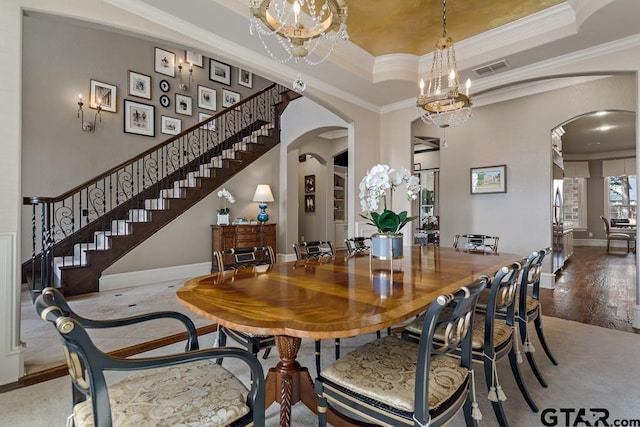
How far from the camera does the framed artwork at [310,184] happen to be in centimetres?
897

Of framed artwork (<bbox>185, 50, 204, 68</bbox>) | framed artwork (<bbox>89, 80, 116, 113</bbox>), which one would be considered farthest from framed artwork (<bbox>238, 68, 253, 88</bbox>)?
framed artwork (<bbox>89, 80, 116, 113</bbox>)

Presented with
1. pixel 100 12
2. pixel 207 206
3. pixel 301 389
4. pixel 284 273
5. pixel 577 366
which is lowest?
pixel 577 366

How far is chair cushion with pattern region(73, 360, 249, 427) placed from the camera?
0.96 meters

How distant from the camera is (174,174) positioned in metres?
6.03

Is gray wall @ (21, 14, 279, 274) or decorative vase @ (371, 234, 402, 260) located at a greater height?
gray wall @ (21, 14, 279, 274)

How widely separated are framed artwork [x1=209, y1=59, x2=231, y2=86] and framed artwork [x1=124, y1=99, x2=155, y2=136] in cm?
159

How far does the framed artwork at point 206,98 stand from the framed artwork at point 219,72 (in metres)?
0.30

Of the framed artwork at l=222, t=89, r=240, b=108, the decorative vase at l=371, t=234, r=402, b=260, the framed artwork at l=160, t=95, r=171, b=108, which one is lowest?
the decorative vase at l=371, t=234, r=402, b=260

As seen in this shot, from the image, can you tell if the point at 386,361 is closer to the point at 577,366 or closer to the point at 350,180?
the point at 577,366

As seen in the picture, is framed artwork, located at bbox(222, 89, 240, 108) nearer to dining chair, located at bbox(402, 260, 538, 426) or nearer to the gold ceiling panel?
the gold ceiling panel

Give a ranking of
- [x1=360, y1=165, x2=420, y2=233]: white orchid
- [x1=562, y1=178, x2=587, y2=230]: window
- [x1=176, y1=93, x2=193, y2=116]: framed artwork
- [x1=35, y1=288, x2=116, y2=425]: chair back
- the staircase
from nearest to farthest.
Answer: [x1=35, y1=288, x2=116, y2=425]: chair back, [x1=360, y1=165, x2=420, y2=233]: white orchid, the staircase, [x1=176, y1=93, x2=193, y2=116]: framed artwork, [x1=562, y1=178, x2=587, y2=230]: window

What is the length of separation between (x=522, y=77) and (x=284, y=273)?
148 inches

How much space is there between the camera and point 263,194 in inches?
249

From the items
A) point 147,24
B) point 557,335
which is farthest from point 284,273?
point 557,335
